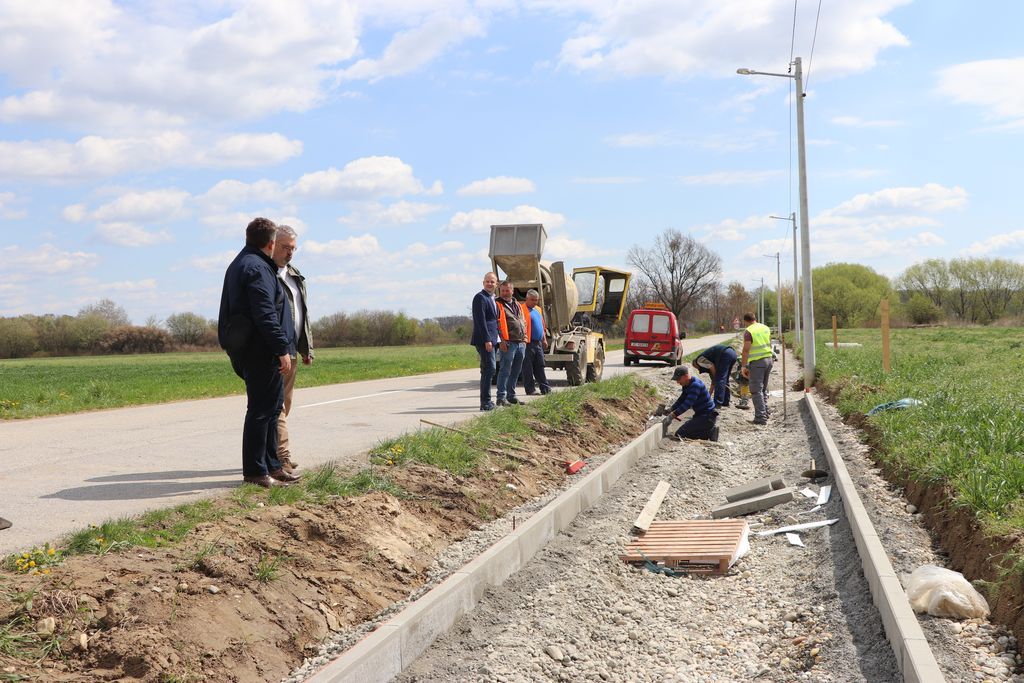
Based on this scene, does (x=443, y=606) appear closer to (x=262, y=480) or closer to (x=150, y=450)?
(x=262, y=480)

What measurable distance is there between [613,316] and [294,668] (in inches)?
878

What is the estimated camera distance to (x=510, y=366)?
14242 millimetres

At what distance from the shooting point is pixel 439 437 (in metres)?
8.84

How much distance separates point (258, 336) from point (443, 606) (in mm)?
2743

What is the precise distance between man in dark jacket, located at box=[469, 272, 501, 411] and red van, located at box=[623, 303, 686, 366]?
18.0 meters

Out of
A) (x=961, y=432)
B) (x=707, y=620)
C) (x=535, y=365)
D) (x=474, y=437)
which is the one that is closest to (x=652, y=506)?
(x=474, y=437)

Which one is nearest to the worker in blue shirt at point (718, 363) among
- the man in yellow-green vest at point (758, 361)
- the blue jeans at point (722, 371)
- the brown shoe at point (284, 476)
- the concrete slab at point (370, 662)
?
the blue jeans at point (722, 371)

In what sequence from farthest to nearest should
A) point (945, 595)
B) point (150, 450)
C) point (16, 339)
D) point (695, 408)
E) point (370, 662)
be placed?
point (16, 339), point (695, 408), point (150, 450), point (945, 595), point (370, 662)

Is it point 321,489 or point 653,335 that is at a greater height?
point 653,335

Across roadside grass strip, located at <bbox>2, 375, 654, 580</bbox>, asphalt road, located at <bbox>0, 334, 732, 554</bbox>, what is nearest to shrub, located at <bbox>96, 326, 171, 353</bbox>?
asphalt road, located at <bbox>0, 334, 732, 554</bbox>

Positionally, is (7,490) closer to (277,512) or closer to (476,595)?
(277,512)

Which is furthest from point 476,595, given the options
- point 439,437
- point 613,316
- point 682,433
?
point 613,316

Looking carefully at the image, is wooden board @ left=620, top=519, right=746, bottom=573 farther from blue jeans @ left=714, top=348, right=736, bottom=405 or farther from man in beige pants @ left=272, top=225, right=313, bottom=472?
blue jeans @ left=714, top=348, right=736, bottom=405

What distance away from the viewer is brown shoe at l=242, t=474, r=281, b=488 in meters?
6.60
